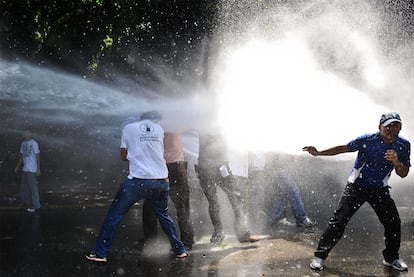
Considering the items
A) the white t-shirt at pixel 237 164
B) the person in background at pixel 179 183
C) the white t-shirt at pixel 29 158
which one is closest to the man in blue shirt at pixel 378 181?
the person in background at pixel 179 183

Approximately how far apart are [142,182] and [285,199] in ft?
10.2

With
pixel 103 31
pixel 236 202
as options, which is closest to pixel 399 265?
pixel 236 202

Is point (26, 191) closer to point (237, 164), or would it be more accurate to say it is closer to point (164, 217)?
point (237, 164)

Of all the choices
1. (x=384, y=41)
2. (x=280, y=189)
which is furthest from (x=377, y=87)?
(x=280, y=189)

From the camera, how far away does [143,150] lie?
614cm

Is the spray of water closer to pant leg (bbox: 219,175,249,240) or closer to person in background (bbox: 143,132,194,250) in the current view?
pant leg (bbox: 219,175,249,240)

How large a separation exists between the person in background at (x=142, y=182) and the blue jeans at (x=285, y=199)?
261cm

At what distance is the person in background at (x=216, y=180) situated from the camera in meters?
7.10

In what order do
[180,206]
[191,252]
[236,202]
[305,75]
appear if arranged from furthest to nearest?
[305,75] → [236,202] → [180,206] → [191,252]

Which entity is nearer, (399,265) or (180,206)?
(399,265)

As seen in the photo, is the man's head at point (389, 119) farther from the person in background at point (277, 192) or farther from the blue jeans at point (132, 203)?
the person in background at point (277, 192)

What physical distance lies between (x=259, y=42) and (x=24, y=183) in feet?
22.3

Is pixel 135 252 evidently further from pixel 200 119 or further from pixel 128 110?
pixel 128 110

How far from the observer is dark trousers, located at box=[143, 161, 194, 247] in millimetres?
6820
